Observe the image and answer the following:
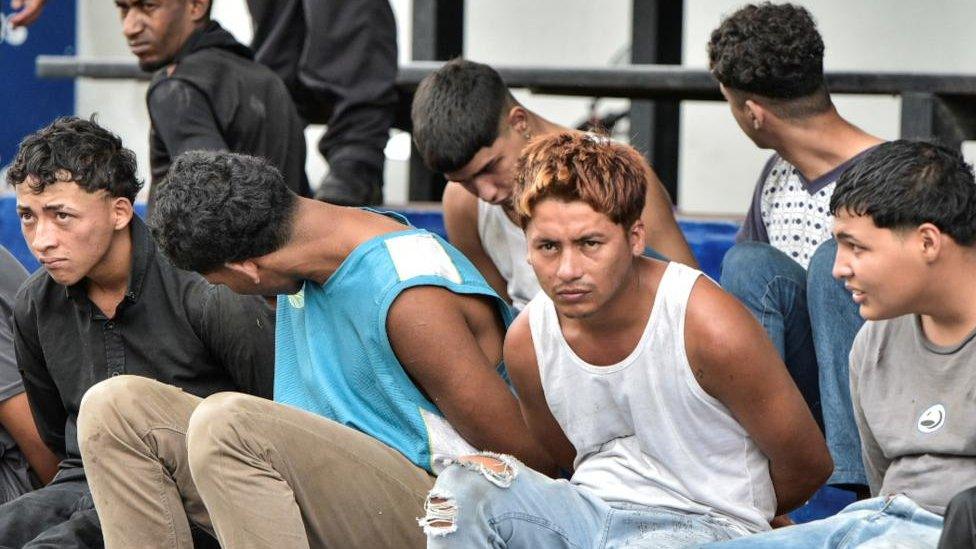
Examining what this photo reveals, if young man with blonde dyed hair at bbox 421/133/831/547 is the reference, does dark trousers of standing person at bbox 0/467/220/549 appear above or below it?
below

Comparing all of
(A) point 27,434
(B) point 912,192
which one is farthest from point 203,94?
(B) point 912,192

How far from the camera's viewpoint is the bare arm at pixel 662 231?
3.52 m

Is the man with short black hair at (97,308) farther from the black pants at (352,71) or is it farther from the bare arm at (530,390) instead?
the black pants at (352,71)

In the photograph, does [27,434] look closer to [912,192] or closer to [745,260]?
[745,260]

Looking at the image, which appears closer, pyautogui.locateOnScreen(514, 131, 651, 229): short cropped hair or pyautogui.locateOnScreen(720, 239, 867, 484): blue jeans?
pyautogui.locateOnScreen(514, 131, 651, 229): short cropped hair

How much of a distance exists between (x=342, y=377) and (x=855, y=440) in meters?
1.03

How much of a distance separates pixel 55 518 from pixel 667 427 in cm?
139

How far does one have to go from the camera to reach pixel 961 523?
7.34ft

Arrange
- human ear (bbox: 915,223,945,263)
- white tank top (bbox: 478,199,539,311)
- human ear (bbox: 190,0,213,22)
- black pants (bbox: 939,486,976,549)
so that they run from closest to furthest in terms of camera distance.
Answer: black pants (bbox: 939,486,976,549) → human ear (bbox: 915,223,945,263) → white tank top (bbox: 478,199,539,311) → human ear (bbox: 190,0,213,22)

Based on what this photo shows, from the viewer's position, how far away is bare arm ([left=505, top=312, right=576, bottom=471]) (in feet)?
9.25

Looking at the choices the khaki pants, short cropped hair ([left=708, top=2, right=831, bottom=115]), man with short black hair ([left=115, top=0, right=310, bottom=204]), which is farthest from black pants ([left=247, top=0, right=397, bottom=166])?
the khaki pants

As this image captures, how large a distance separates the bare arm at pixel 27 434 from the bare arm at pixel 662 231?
4.88 ft

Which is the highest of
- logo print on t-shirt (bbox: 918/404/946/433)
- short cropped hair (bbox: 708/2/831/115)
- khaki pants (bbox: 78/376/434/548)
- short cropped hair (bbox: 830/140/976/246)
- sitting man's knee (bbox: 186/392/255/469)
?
short cropped hair (bbox: 708/2/831/115)

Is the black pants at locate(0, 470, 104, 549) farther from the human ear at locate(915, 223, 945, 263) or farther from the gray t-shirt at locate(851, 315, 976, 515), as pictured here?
the human ear at locate(915, 223, 945, 263)
